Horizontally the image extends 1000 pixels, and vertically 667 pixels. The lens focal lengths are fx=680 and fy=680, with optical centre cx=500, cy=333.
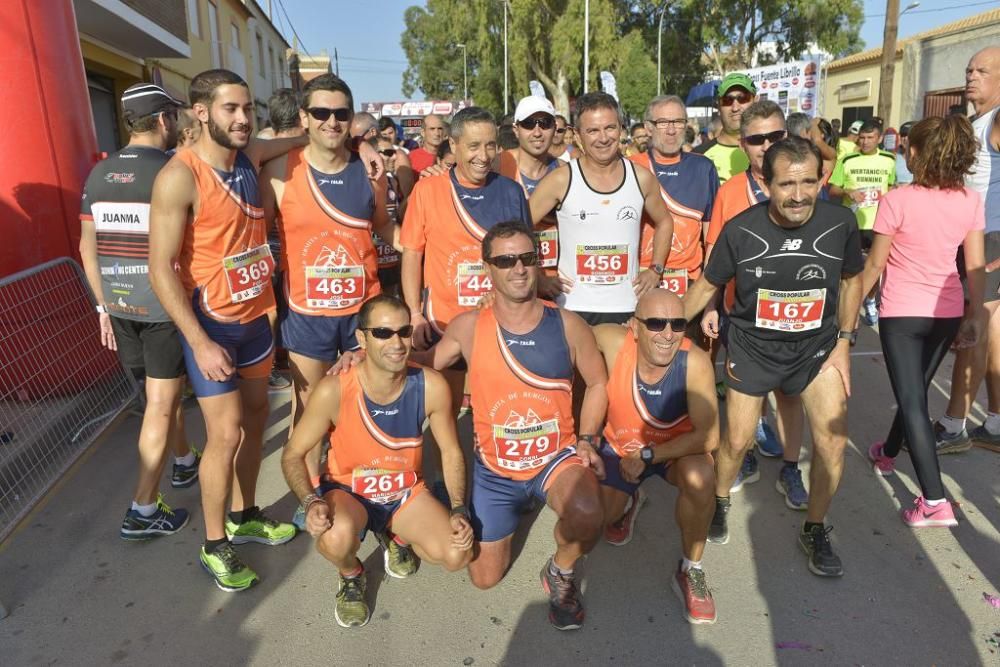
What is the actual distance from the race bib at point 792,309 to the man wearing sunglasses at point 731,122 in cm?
207

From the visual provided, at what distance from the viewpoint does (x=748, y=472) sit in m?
3.90

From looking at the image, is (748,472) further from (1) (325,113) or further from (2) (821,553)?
(1) (325,113)

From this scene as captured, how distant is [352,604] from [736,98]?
13.2 ft

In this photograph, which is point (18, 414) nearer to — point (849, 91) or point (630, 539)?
point (630, 539)

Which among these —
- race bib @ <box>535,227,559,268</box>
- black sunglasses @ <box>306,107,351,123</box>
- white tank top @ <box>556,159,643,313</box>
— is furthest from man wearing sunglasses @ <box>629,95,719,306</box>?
black sunglasses @ <box>306,107,351,123</box>

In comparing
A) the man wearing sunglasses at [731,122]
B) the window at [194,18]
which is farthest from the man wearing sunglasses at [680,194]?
the window at [194,18]

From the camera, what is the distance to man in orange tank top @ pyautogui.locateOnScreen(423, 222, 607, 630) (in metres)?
2.91

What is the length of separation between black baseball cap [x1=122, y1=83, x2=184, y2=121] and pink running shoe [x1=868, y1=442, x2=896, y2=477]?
4.43 metres

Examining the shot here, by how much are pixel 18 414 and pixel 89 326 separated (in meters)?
0.89

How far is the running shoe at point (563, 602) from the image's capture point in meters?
2.71

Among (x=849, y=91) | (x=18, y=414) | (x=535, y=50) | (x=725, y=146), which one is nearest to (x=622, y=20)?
(x=535, y=50)

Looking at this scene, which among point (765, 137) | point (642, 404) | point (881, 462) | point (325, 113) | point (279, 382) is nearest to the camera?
point (642, 404)

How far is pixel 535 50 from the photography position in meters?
32.5

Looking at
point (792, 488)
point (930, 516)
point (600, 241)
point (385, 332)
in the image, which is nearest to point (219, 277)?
point (385, 332)
